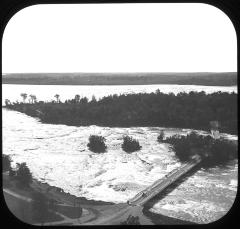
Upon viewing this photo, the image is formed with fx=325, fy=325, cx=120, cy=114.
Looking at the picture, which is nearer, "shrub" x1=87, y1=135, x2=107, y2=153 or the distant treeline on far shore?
"shrub" x1=87, y1=135, x2=107, y2=153

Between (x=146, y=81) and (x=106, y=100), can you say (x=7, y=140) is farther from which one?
(x=146, y=81)

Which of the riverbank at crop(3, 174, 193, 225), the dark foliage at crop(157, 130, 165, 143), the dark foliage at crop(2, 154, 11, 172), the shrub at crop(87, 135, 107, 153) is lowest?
the riverbank at crop(3, 174, 193, 225)

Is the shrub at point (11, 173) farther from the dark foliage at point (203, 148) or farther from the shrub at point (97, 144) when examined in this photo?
the dark foliage at point (203, 148)

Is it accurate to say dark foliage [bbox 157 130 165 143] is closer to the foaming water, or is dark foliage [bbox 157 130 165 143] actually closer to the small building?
the foaming water

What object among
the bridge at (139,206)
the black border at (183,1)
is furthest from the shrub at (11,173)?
the bridge at (139,206)

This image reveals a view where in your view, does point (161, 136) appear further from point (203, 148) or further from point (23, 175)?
point (23, 175)

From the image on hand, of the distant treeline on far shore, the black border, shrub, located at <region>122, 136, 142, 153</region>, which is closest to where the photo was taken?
the black border

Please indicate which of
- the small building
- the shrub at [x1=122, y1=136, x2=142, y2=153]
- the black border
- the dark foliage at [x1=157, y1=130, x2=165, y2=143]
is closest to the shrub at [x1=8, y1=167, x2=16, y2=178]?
the black border
